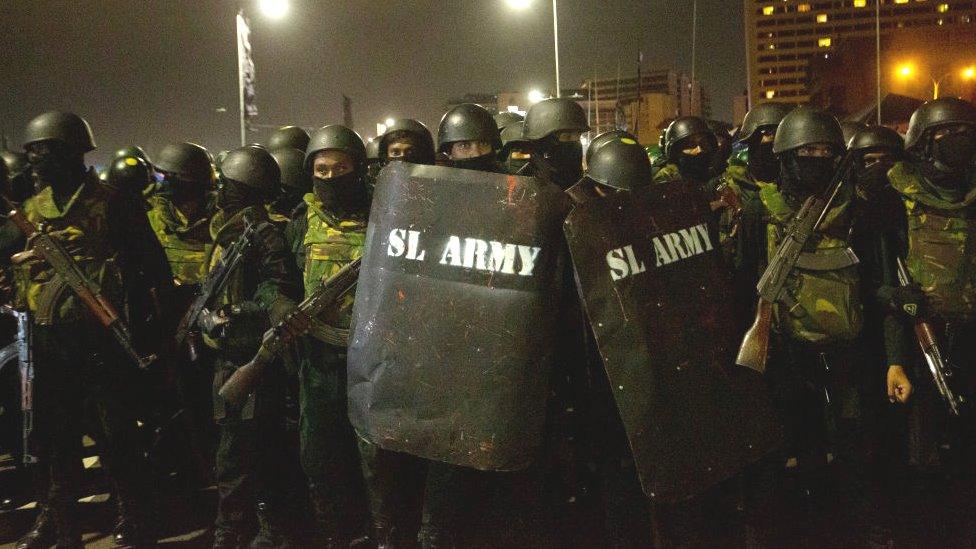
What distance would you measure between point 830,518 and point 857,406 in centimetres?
118

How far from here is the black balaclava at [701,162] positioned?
5.09 metres

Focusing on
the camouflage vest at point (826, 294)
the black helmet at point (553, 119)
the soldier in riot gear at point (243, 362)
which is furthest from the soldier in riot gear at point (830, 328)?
the soldier in riot gear at point (243, 362)

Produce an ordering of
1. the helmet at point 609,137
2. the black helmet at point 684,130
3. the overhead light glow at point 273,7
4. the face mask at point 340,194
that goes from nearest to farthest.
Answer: the helmet at point 609,137
the face mask at point 340,194
the black helmet at point 684,130
the overhead light glow at point 273,7

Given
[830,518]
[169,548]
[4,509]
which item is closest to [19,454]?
[4,509]

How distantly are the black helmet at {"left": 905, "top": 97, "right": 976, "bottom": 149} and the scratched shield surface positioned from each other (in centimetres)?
245

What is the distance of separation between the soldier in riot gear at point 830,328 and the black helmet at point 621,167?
1082 millimetres

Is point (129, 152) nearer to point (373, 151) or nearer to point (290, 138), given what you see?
point (290, 138)

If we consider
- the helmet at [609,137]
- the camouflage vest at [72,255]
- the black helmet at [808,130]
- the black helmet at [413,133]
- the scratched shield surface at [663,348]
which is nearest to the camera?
the scratched shield surface at [663,348]

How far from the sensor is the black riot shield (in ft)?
8.04

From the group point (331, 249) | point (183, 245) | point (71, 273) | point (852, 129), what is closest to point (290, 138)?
point (183, 245)

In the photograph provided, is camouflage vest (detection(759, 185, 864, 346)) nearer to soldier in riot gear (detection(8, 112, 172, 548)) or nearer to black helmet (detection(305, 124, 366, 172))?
black helmet (detection(305, 124, 366, 172))

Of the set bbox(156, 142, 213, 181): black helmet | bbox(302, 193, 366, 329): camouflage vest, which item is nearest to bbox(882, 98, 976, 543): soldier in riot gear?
bbox(302, 193, 366, 329): camouflage vest

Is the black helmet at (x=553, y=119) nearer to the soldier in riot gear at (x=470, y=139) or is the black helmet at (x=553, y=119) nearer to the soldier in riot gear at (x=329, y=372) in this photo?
the soldier in riot gear at (x=470, y=139)

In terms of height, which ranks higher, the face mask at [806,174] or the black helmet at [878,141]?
the black helmet at [878,141]
